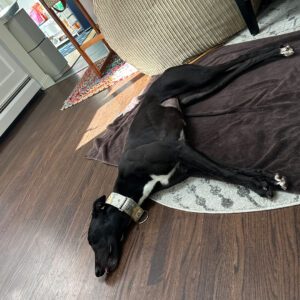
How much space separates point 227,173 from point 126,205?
54 cm

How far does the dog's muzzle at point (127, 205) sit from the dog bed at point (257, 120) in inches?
19.4

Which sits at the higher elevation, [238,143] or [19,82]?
[19,82]

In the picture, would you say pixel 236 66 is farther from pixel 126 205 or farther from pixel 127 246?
pixel 127 246

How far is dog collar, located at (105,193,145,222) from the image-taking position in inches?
63.5

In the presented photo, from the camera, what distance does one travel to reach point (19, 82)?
4.40 metres

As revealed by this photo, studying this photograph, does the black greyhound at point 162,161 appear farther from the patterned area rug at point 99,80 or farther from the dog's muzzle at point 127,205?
the patterned area rug at point 99,80

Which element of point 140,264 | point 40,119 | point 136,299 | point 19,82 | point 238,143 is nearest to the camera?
point 136,299

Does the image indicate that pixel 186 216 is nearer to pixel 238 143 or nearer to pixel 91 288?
pixel 238 143

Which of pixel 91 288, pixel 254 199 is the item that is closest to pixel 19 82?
pixel 91 288

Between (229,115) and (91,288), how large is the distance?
121 centimetres

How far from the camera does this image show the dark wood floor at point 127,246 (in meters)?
1.20

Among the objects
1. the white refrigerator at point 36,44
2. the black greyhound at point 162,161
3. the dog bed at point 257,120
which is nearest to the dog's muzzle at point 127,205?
the black greyhound at point 162,161

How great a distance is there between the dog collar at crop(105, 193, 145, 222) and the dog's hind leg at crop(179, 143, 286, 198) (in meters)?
0.35

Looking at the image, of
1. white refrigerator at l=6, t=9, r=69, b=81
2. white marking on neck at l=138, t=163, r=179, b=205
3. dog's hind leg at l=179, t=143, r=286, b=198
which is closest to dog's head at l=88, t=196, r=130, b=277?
white marking on neck at l=138, t=163, r=179, b=205
